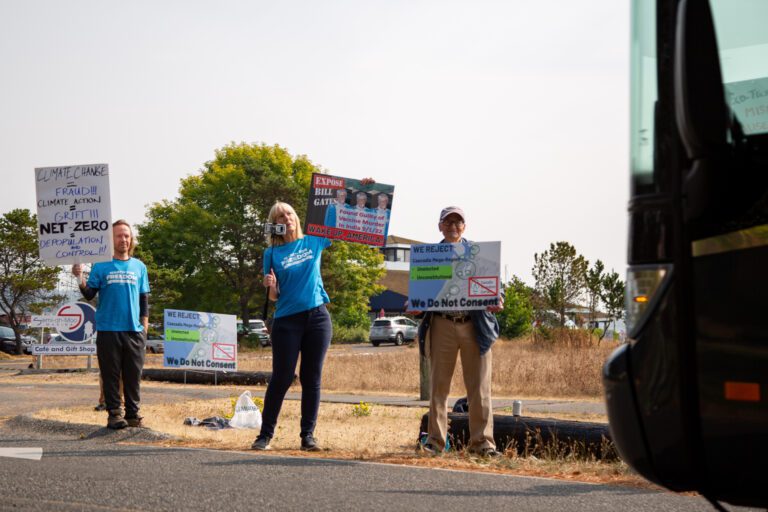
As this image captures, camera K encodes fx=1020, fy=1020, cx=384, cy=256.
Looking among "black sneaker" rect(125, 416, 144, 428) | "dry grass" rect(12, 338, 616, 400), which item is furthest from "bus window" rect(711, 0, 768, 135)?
"dry grass" rect(12, 338, 616, 400)

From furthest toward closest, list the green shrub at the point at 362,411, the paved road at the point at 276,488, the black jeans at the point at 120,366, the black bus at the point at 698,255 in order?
the green shrub at the point at 362,411, the black jeans at the point at 120,366, the paved road at the point at 276,488, the black bus at the point at 698,255

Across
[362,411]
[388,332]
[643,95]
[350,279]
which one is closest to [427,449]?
[362,411]

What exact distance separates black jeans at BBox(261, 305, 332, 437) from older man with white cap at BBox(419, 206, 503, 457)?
94 cm

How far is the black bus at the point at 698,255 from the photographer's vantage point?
10.3 feet

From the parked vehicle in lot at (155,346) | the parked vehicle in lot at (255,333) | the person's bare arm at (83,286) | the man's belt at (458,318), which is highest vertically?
the person's bare arm at (83,286)

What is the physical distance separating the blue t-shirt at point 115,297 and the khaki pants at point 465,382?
10.9 ft

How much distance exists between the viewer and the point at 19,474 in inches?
271

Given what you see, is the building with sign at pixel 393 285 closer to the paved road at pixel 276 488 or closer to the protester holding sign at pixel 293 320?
the protester holding sign at pixel 293 320

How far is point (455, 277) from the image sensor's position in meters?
8.87

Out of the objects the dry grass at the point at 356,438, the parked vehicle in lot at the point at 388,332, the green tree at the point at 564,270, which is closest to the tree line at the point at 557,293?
the green tree at the point at 564,270

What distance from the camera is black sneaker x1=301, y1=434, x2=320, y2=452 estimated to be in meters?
8.47

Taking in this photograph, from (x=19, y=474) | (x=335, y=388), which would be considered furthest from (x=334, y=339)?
(x=19, y=474)

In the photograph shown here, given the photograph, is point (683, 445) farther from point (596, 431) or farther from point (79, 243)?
point (79, 243)

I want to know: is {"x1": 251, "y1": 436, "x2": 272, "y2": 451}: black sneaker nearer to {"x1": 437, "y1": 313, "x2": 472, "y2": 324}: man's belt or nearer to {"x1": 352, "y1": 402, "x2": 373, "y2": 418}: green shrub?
{"x1": 437, "y1": 313, "x2": 472, "y2": 324}: man's belt
